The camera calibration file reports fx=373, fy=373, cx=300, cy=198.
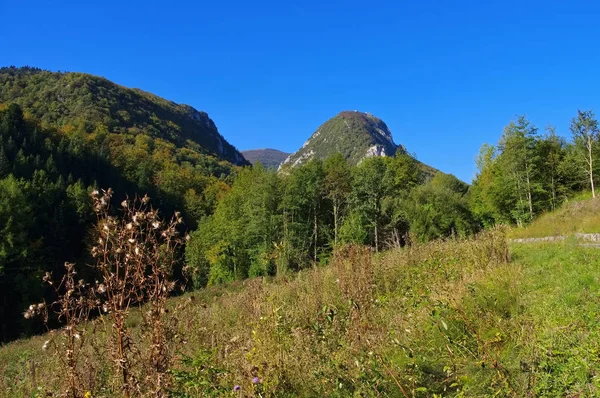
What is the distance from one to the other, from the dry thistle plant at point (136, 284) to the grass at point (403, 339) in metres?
0.33

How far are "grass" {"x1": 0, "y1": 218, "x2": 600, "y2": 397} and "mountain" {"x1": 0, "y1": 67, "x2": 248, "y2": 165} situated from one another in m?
98.2

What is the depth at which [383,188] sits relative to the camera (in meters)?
32.2

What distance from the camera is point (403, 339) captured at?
409 cm

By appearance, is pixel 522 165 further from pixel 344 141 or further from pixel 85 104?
pixel 344 141

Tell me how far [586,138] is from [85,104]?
388ft

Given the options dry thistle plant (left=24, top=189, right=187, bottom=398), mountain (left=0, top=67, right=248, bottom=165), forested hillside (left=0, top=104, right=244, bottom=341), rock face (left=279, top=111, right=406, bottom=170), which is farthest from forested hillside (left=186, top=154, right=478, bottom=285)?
rock face (left=279, top=111, right=406, bottom=170)

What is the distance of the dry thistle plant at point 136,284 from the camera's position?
6.75 feet

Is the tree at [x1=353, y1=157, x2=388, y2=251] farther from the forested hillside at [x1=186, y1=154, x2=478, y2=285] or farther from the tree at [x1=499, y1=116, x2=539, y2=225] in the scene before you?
the tree at [x1=499, y1=116, x2=539, y2=225]

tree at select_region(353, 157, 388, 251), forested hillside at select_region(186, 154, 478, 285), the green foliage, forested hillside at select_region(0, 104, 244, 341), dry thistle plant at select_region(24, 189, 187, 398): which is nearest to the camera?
dry thistle plant at select_region(24, 189, 187, 398)

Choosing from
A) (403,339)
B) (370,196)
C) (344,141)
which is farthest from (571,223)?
(344,141)

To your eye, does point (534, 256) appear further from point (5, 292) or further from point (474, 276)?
point (5, 292)

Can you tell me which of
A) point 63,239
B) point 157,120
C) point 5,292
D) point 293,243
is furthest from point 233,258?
point 157,120

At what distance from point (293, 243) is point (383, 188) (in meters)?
9.10

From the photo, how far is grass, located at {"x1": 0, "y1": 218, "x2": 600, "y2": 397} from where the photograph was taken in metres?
2.79
